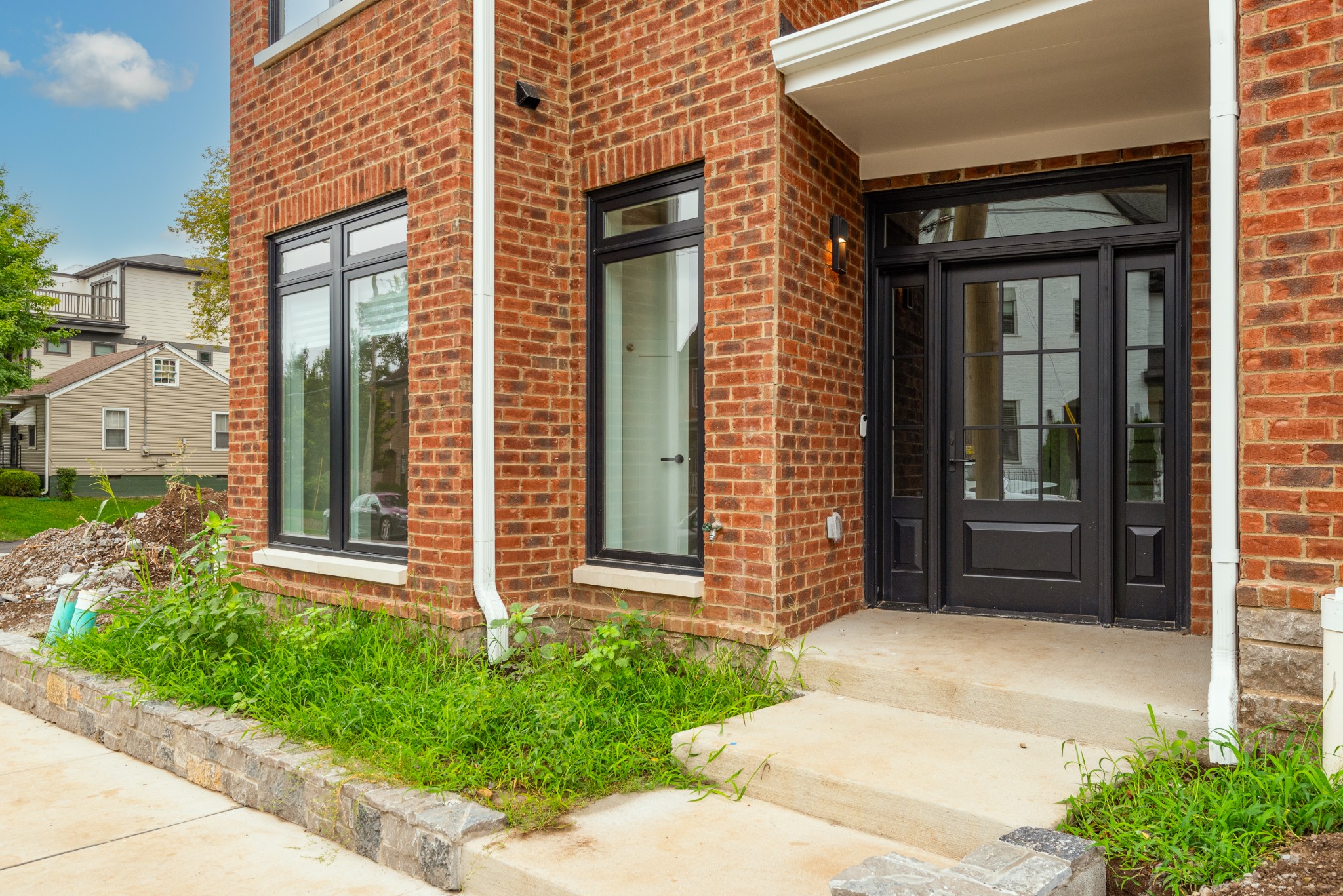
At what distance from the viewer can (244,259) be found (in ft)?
21.3

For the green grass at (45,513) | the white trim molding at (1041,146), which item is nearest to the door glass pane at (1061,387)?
the white trim molding at (1041,146)

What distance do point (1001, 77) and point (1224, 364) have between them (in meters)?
1.79

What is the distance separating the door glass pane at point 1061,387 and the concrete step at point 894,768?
6.17 ft

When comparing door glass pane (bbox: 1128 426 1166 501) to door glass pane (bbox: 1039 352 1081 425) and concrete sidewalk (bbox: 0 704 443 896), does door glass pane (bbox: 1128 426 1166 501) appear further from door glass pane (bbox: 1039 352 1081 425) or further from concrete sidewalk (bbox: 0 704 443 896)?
concrete sidewalk (bbox: 0 704 443 896)

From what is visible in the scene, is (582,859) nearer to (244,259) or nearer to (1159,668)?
(1159,668)

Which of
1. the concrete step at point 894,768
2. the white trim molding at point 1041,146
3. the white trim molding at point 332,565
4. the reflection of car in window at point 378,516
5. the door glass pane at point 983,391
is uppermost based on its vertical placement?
the white trim molding at point 1041,146

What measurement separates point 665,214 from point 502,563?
6.77ft

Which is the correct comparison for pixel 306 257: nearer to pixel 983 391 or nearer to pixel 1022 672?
pixel 983 391

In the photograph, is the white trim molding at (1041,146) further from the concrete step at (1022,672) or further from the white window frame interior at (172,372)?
the white window frame interior at (172,372)

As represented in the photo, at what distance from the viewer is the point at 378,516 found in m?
5.56

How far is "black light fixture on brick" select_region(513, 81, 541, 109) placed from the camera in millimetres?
5008

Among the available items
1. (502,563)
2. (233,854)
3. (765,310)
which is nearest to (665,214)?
(765,310)

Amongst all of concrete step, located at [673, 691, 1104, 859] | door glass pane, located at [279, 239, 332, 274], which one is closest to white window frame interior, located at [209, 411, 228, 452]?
door glass pane, located at [279, 239, 332, 274]

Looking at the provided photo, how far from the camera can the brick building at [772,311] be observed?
4379mm
